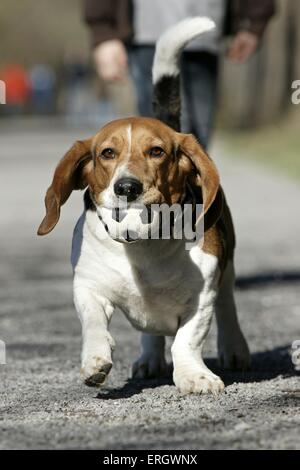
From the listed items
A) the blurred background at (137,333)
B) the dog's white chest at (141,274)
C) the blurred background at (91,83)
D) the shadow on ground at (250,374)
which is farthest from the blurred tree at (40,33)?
the dog's white chest at (141,274)

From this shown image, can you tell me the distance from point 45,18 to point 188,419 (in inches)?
A: 2788

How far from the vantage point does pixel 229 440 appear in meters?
3.68

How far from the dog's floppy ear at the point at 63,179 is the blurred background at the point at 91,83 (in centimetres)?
453

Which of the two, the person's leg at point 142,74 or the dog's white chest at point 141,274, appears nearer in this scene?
the dog's white chest at point 141,274

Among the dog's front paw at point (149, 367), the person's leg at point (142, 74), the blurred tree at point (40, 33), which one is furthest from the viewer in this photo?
the blurred tree at point (40, 33)

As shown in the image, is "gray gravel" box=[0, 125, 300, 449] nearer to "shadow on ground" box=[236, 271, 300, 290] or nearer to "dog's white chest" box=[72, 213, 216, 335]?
"shadow on ground" box=[236, 271, 300, 290]

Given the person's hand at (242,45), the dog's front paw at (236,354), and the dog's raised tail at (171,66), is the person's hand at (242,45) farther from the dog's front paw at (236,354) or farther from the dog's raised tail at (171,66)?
the dog's front paw at (236,354)

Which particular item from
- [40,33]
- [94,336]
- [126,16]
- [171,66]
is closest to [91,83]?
[40,33]

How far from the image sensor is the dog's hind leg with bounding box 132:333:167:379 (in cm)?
520

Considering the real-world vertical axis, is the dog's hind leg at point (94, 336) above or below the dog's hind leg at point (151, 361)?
above

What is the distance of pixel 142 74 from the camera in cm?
651

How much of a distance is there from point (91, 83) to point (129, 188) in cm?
6211

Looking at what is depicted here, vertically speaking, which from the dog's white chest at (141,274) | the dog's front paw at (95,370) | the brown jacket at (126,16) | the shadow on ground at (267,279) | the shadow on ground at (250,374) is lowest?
the shadow on ground at (267,279)

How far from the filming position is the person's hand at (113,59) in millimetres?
6695
